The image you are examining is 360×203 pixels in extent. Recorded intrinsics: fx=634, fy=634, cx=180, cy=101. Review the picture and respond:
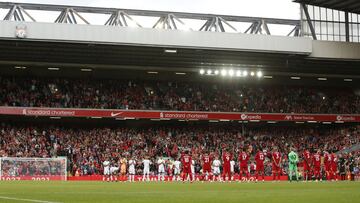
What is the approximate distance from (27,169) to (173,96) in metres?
20.1

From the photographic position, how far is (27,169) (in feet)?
131

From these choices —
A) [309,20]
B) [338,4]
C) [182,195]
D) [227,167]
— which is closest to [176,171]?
[227,167]

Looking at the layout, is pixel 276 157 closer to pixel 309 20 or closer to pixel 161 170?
pixel 161 170

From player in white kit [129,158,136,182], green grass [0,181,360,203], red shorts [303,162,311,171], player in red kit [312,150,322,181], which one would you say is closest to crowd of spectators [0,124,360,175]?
player in white kit [129,158,136,182]

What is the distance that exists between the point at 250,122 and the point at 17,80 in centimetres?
2153

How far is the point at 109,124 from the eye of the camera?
185 feet

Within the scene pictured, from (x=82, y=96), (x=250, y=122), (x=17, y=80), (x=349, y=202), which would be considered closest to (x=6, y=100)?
(x=17, y=80)

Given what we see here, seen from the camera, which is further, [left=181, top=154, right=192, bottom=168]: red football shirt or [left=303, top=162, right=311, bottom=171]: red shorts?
[left=303, top=162, right=311, bottom=171]: red shorts

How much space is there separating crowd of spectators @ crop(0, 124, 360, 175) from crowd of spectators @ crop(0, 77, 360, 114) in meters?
2.18

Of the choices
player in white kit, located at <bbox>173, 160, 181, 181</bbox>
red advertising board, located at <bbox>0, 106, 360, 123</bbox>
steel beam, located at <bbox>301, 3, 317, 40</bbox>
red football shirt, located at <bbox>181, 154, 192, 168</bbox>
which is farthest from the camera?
red advertising board, located at <bbox>0, 106, 360, 123</bbox>

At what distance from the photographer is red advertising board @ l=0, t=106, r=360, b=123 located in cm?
5019

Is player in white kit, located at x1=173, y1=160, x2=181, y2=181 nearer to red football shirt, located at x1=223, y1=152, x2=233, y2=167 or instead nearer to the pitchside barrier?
red football shirt, located at x1=223, y1=152, x2=233, y2=167

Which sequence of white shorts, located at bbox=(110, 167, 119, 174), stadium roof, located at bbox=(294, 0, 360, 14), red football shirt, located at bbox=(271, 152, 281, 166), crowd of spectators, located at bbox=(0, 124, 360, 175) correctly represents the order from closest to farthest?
1. red football shirt, located at bbox=(271, 152, 281, 166)
2. white shorts, located at bbox=(110, 167, 119, 174)
3. stadium roof, located at bbox=(294, 0, 360, 14)
4. crowd of spectators, located at bbox=(0, 124, 360, 175)

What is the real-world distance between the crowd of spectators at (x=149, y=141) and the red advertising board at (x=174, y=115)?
4.97 feet
